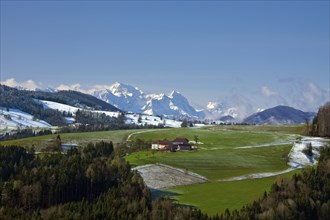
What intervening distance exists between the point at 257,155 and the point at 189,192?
62913 millimetres

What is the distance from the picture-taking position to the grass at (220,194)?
99863 millimetres

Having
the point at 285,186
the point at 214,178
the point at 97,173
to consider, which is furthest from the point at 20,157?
the point at 285,186

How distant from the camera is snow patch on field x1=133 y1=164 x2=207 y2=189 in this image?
413 feet

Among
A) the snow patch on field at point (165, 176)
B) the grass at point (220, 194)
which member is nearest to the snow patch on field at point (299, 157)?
the grass at point (220, 194)

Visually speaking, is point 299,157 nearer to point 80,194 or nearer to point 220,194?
point 220,194

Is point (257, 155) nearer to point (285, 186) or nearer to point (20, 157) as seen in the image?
point (285, 186)

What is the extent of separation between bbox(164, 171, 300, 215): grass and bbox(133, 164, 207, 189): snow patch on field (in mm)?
4204

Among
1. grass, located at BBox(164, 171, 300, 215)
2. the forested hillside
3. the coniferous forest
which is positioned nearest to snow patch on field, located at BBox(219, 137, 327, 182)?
grass, located at BBox(164, 171, 300, 215)

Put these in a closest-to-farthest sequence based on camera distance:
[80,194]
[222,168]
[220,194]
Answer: [220,194] → [80,194] → [222,168]

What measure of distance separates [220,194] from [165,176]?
24276 mm

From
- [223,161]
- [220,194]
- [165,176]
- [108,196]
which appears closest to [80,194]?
[108,196]

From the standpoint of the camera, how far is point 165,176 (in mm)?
132250

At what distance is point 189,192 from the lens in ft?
380

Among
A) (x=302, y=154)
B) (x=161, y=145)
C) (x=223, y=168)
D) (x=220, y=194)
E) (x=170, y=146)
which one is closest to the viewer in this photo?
(x=220, y=194)
